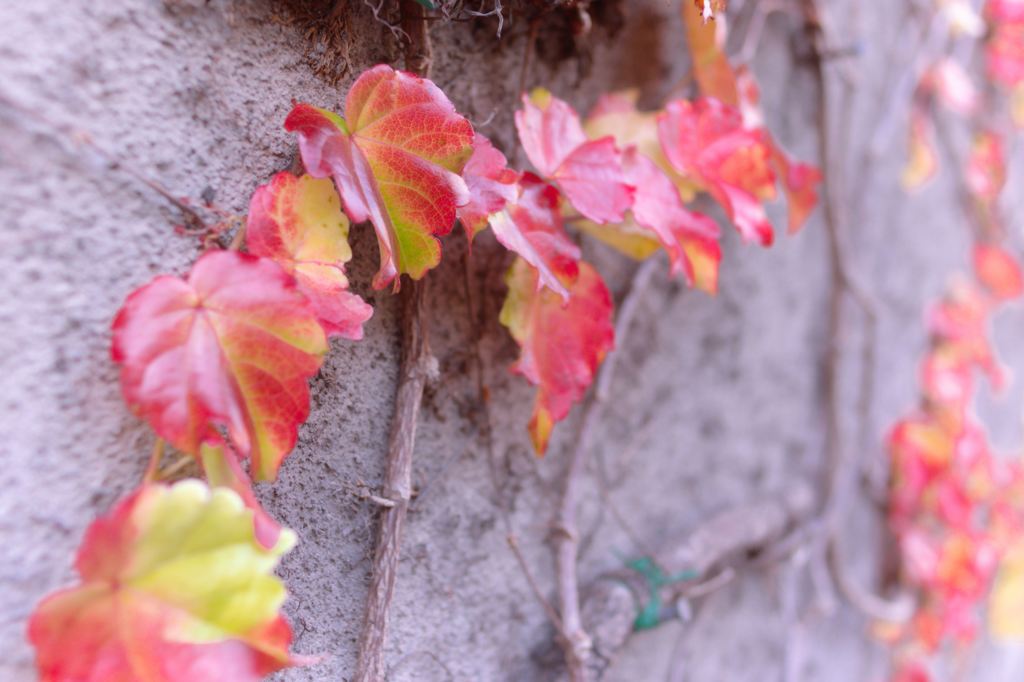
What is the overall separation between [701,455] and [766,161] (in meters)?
0.46

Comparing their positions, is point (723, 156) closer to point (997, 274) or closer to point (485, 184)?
point (485, 184)

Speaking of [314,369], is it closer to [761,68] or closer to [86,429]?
[86,429]

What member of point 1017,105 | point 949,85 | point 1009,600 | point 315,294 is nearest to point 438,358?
point 315,294

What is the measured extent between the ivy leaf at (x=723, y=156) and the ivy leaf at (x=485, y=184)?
0.26 metres

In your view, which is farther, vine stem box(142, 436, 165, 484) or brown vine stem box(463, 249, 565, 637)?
brown vine stem box(463, 249, 565, 637)

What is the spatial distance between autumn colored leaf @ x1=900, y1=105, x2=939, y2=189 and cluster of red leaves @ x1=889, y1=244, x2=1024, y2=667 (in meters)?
0.31

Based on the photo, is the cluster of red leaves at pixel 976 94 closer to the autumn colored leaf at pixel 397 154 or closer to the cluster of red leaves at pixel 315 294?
the cluster of red leaves at pixel 315 294

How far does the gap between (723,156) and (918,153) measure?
3.34 feet

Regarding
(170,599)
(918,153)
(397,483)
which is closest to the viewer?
(170,599)

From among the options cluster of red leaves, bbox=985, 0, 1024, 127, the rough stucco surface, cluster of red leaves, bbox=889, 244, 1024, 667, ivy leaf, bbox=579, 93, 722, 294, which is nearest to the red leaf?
ivy leaf, bbox=579, 93, 722, 294

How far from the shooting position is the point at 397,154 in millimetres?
642

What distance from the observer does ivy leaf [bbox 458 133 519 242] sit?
669 mm

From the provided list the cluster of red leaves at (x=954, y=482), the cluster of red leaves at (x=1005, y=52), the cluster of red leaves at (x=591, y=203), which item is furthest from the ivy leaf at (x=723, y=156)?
the cluster of red leaves at (x=1005, y=52)

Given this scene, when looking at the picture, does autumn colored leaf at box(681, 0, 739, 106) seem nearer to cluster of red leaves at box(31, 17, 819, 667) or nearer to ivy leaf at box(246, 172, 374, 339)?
cluster of red leaves at box(31, 17, 819, 667)
